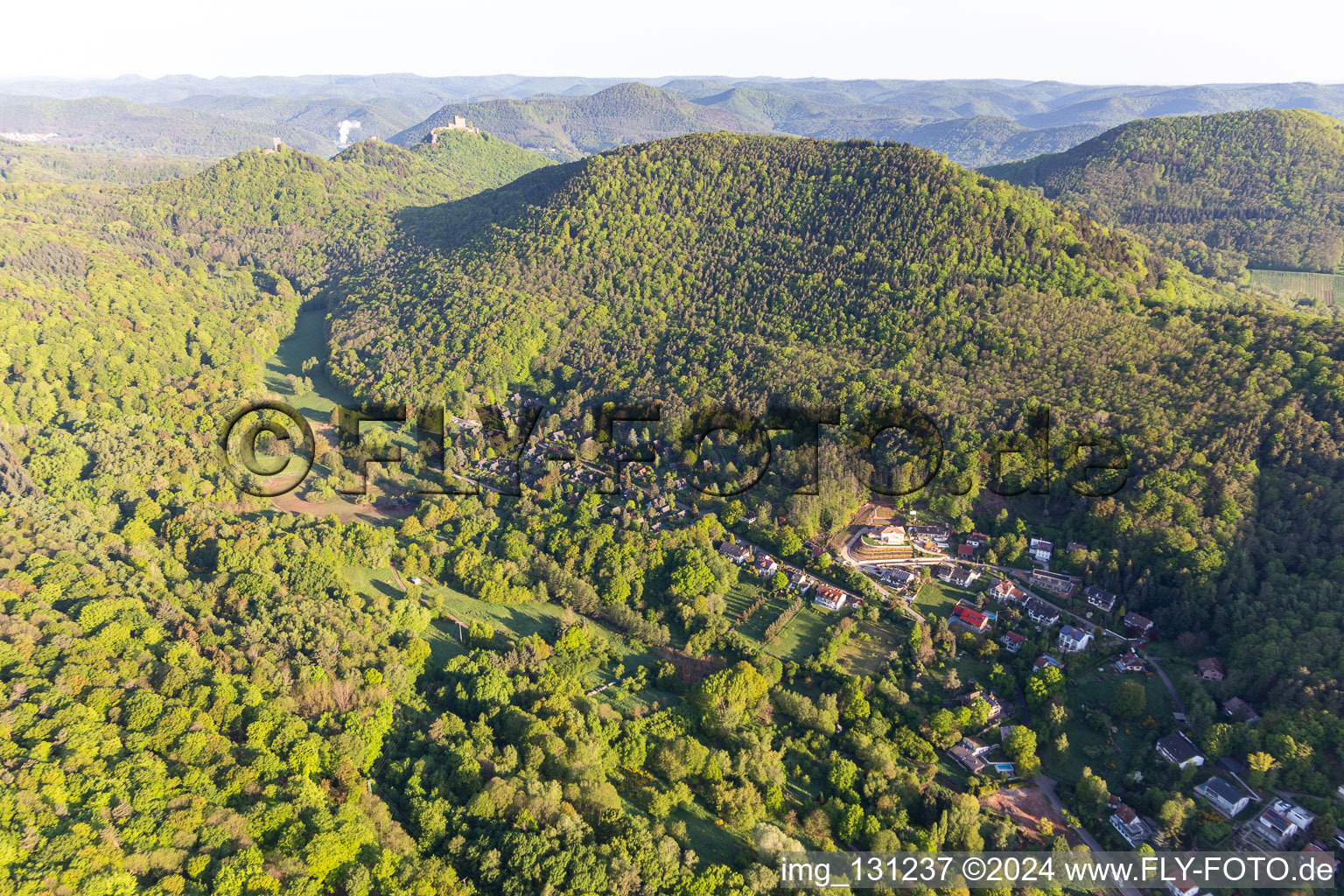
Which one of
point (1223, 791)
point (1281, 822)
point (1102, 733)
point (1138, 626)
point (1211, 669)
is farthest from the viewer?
point (1138, 626)

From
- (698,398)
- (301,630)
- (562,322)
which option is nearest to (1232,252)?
(698,398)

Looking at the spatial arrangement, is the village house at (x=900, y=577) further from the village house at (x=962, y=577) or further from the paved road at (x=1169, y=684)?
the paved road at (x=1169, y=684)

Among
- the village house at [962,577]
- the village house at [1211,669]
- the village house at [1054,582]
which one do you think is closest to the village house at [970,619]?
the village house at [962,577]

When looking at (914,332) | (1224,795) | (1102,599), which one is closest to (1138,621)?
(1102,599)

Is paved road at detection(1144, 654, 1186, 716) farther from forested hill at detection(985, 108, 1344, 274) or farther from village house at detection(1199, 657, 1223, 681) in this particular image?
forested hill at detection(985, 108, 1344, 274)

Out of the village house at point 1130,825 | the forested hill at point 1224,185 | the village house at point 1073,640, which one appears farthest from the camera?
the forested hill at point 1224,185

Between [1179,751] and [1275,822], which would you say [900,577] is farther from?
[1275,822]

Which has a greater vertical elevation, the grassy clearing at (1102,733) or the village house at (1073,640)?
the village house at (1073,640)

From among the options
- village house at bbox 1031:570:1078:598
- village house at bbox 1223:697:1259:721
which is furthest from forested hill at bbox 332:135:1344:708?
village house at bbox 1031:570:1078:598
